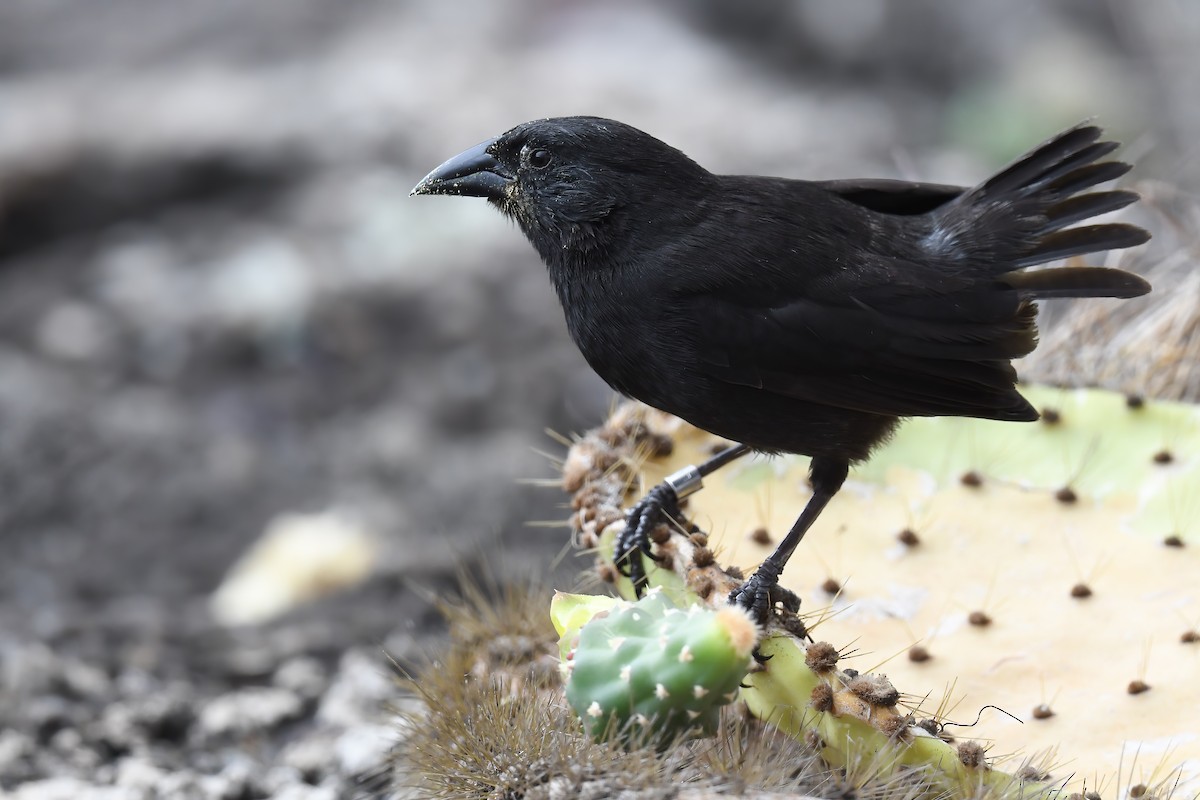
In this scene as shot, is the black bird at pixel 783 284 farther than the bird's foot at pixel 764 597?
Yes

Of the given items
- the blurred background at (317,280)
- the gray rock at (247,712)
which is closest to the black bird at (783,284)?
the blurred background at (317,280)

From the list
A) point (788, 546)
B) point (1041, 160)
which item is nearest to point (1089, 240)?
point (1041, 160)

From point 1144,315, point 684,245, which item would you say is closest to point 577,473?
point 684,245

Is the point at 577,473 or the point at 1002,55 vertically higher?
the point at 1002,55

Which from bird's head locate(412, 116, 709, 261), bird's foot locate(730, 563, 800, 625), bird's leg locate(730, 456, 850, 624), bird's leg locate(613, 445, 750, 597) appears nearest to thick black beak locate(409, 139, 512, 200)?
bird's head locate(412, 116, 709, 261)

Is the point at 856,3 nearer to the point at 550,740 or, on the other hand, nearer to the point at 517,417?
the point at 517,417

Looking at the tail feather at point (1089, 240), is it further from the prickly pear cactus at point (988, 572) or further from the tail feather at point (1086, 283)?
the prickly pear cactus at point (988, 572)

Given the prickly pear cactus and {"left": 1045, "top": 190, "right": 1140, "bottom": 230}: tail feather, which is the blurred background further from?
{"left": 1045, "top": 190, "right": 1140, "bottom": 230}: tail feather

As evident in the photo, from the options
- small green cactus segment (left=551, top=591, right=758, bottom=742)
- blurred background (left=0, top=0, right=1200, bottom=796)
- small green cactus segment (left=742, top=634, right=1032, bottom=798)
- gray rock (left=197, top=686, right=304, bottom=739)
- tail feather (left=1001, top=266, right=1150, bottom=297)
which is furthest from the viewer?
blurred background (left=0, top=0, right=1200, bottom=796)

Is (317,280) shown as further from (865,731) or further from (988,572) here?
(865,731)
